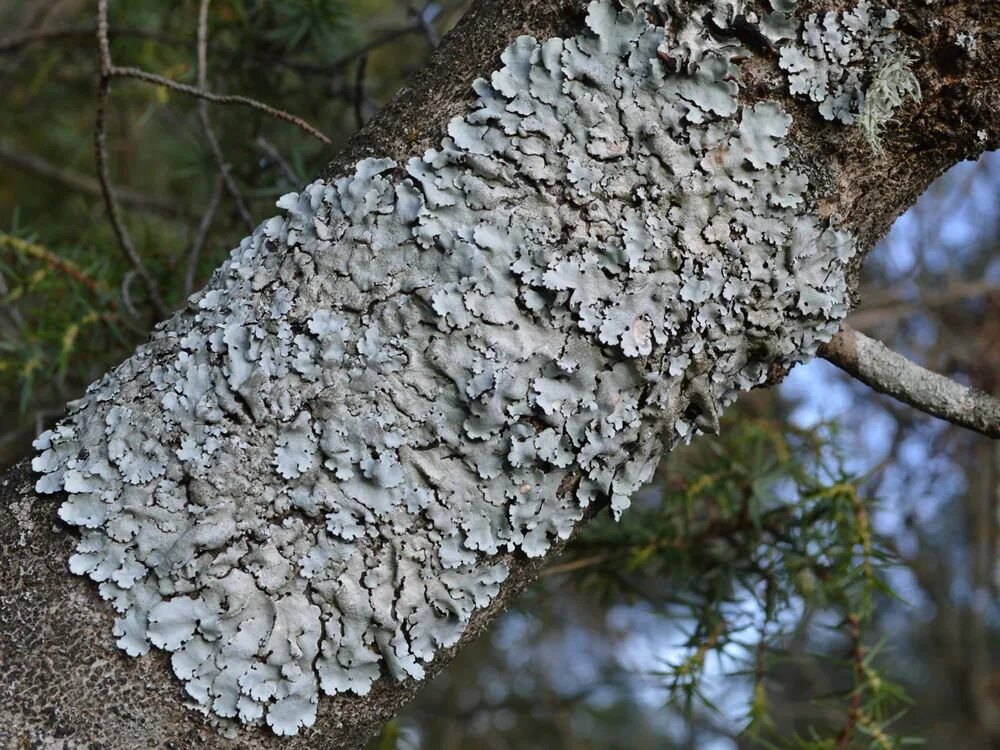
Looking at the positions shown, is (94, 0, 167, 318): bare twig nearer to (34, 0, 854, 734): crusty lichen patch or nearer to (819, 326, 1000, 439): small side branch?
(34, 0, 854, 734): crusty lichen patch

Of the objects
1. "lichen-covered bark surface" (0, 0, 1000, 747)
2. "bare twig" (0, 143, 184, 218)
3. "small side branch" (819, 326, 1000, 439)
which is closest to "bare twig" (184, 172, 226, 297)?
"bare twig" (0, 143, 184, 218)

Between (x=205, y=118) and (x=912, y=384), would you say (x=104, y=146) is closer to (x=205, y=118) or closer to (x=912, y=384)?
(x=205, y=118)

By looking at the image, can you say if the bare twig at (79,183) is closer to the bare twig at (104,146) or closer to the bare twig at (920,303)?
the bare twig at (104,146)

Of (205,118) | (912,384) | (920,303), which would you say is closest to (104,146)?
(205,118)

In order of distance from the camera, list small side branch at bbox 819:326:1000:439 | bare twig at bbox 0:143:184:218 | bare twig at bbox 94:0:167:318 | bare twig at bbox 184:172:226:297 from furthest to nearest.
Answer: bare twig at bbox 0:143:184:218
bare twig at bbox 184:172:226:297
bare twig at bbox 94:0:167:318
small side branch at bbox 819:326:1000:439

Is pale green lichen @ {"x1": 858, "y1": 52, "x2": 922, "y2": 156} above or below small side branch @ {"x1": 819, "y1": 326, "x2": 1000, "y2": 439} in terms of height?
above

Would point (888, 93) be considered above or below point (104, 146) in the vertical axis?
below
